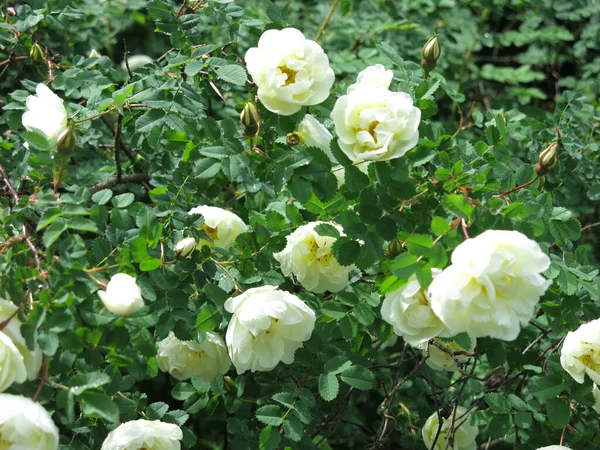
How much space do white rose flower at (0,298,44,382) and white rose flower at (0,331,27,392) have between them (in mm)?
36

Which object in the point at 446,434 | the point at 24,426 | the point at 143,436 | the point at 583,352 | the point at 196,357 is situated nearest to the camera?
the point at 24,426

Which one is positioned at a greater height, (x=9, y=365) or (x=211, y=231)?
(x=9, y=365)

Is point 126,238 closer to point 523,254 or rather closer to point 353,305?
point 353,305

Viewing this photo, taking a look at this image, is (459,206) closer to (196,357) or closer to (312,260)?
(312,260)

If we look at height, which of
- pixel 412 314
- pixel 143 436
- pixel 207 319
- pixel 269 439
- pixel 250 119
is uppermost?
pixel 250 119

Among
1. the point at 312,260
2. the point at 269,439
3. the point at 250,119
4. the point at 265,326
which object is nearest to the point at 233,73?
the point at 250,119

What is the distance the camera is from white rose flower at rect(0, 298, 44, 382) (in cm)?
126

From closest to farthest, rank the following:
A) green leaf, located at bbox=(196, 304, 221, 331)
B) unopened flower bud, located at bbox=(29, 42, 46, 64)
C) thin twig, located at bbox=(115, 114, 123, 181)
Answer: green leaf, located at bbox=(196, 304, 221, 331)
thin twig, located at bbox=(115, 114, 123, 181)
unopened flower bud, located at bbox=(29, 42, 46, 64)

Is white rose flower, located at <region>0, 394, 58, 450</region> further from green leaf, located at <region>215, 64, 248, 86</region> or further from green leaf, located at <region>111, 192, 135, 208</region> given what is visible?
green leaf, located at <region>215, 64, 248, 86</region>

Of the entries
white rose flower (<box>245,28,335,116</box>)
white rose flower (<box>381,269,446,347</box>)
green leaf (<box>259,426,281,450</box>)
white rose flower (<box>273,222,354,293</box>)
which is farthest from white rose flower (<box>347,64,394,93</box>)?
green leaf (<box>259,426,281,450</box>)

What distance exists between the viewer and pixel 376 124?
1.41 m

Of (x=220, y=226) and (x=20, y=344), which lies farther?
(x=220, y=226)

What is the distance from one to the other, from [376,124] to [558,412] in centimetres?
74

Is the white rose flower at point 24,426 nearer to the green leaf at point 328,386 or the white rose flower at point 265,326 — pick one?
the white rose flower at point 265,326
